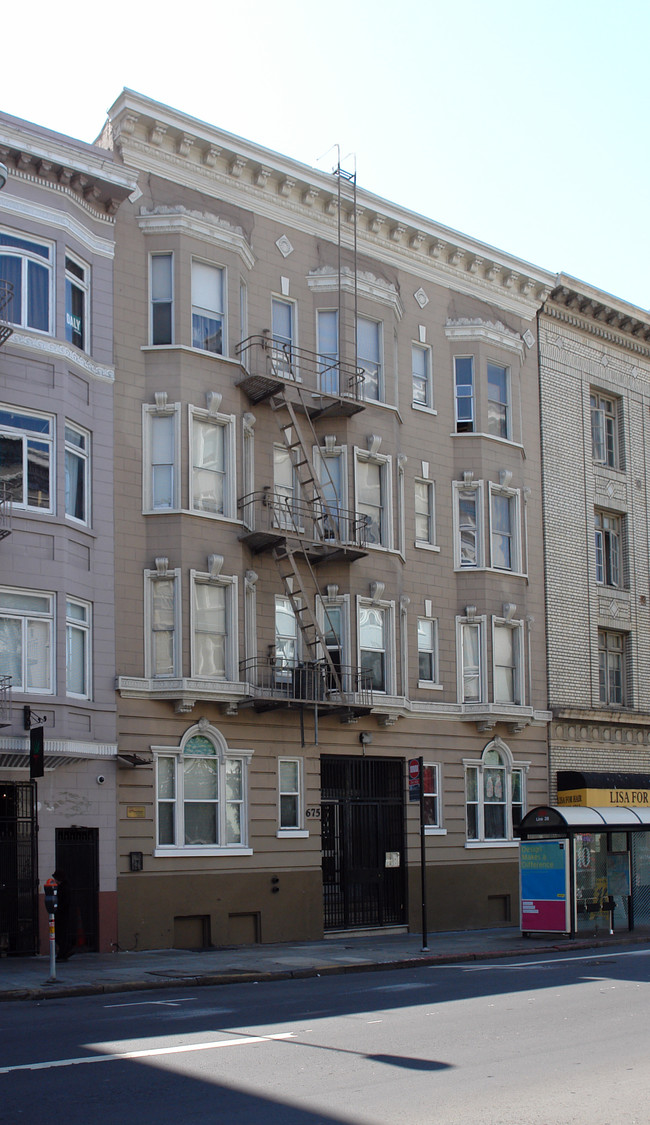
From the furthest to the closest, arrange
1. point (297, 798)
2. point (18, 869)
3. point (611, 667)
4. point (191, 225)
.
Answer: point (611, 667), point (297, 798), point (191, 225), point (18, 869)

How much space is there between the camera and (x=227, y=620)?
25.4 m

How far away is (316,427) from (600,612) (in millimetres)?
11281

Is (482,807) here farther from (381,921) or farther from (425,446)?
(425,446)

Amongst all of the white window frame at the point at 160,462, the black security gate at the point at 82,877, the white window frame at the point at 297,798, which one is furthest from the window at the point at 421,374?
the black security gate at the point at 82,877

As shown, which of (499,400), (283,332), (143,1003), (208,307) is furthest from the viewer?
(499,400)

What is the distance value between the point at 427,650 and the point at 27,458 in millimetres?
11839

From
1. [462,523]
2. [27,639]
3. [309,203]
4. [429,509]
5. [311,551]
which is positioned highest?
[309,203]

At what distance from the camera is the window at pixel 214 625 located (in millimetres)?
24906

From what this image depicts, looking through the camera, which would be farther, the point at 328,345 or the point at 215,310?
the point at 328,345

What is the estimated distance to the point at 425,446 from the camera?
100 ft

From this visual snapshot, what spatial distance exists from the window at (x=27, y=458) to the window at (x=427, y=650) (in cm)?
1083

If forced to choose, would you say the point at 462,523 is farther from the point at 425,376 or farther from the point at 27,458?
the point at 27,458

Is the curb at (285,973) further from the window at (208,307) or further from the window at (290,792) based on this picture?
the window at (208,307)

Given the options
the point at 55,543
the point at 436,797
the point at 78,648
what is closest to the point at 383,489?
the point at 436,797
